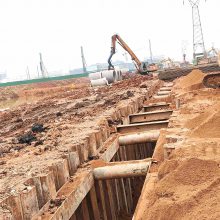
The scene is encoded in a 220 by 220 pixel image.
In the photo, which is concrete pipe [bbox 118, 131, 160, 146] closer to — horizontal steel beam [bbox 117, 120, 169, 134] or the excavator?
horizontal steel beam [bbox 117, 120, 169, 134]

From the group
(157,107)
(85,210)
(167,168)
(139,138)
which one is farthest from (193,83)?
(167,168)

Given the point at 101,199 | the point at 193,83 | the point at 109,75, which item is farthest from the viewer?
the point at 109,75

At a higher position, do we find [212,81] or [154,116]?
[212,81]

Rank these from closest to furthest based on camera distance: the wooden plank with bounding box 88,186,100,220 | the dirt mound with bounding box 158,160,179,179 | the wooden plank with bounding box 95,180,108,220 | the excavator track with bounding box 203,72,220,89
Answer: the dirt mound with bounding box 158,160,179,179, the wooden plank with bounding box 88,186,100,220, the wooden plank with bounding box 95,180,108,220, the excavator track with bounding box 203,72,220,89

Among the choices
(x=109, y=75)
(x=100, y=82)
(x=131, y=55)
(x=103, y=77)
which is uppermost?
(x=131, y=55)

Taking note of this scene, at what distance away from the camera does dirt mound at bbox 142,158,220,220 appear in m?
3.15

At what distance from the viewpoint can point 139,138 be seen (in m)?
7.38

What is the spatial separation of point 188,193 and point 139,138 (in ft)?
12.9

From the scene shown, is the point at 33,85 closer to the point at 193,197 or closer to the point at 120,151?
the point at 120,151

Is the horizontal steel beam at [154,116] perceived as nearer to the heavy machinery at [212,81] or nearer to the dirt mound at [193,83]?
the heavy machinery at [212,81]

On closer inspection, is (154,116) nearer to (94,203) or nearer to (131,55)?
(94,203)

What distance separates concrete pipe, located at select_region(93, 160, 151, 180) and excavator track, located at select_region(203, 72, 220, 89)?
344 inches

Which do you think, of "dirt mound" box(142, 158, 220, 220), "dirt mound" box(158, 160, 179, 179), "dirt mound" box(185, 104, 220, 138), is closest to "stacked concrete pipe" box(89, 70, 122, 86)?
"dirt mound" box(185, 104, 220, 138)

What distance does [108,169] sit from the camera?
5.60m
